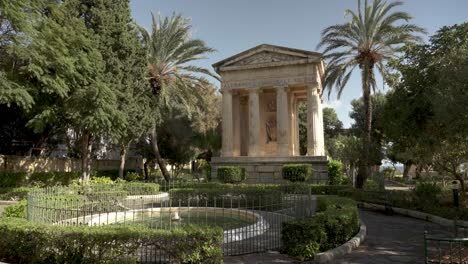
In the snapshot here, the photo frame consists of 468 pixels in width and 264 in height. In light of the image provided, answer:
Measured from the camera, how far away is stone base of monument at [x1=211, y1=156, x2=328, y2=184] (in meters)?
24.2

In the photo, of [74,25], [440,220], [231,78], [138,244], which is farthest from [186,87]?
[138,244]

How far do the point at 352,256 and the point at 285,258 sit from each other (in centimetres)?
179

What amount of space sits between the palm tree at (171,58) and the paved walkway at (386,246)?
19.0m

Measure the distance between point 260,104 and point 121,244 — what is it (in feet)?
79.2

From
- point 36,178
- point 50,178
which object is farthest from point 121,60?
point 36,178

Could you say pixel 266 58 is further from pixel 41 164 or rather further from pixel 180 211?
pixel 41 164

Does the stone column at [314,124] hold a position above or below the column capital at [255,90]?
below

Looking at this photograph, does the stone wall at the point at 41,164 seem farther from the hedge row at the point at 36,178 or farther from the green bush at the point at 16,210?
the green bush at the point at 16,210

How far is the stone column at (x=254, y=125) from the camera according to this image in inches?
1065

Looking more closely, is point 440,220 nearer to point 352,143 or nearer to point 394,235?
point 394,235

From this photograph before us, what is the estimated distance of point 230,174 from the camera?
24.1 metres

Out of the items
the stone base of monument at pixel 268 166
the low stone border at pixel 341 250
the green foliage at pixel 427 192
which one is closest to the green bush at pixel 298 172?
the stone base of monument at pixel 268 166

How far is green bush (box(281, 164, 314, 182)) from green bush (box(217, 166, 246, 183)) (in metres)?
3.46

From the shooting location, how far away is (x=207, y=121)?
123 ft
